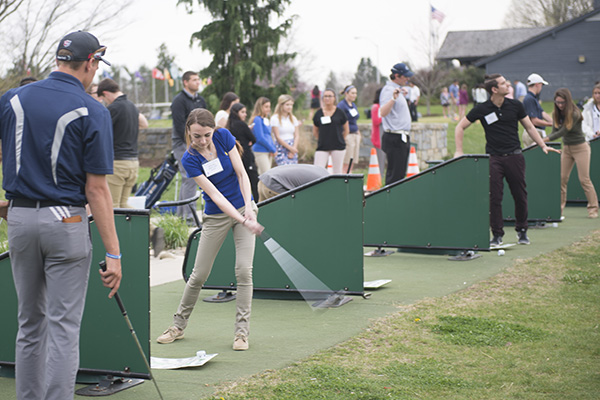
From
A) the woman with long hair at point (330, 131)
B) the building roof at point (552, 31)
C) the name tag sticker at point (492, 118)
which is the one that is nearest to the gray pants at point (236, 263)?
the name tag sticker at point (492, 118)

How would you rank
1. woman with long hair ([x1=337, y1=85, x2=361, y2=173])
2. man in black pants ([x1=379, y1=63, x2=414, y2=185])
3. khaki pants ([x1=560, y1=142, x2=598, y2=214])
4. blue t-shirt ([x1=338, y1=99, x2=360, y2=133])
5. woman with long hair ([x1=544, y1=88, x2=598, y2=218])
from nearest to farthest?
man in black pants ([x1=379, y1=63, x2=414, y2=185])
woman with long hair ([x1=544, y1=88, x2=598, y2=218])
khaki pants ([x1=560, y1=142, x2=598, y2=214])
woman with long hair ([x1=337, y1=85, x2=361, y2=173])
blue t-shirt ([x1=338, y1=99, x2=360, y2=133])

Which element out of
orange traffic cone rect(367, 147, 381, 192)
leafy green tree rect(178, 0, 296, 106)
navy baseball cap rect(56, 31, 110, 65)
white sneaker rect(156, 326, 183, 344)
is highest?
leafy green tree rect(178, 0, 296, 106)

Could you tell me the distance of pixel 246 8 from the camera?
21.7 m

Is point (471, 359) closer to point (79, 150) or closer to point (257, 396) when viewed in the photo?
point (257, 396)

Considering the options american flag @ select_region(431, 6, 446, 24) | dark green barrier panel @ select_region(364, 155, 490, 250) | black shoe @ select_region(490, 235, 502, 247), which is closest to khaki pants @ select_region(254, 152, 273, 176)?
dark green barrier panel @ select_region(364, 155, 490, 250)

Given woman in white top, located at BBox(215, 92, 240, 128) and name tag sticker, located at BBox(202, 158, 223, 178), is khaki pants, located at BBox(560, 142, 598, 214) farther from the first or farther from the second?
name tag sticker, located at BBox(202, 158, 223, 178)

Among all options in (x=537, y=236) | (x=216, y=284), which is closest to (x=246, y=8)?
(x=537, y=236)

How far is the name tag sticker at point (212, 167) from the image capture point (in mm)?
5613

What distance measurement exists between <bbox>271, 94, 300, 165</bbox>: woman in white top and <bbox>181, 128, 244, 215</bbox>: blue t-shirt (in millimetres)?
7011

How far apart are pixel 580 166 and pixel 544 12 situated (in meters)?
62.0

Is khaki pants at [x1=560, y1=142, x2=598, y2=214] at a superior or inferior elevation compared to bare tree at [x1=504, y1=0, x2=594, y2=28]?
inferior

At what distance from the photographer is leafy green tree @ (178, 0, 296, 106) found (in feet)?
70.3

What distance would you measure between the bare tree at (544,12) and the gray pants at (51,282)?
66.6 metres

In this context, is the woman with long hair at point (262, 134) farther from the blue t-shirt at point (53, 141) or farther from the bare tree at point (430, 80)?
the bare tree at point (430, 80)
